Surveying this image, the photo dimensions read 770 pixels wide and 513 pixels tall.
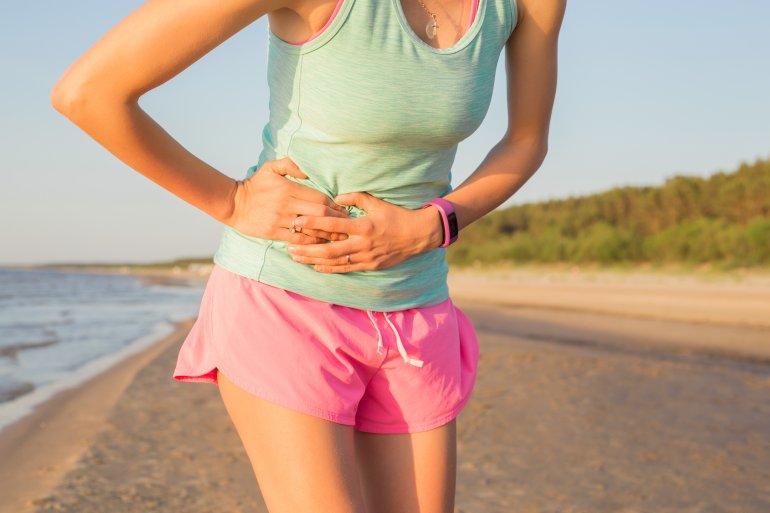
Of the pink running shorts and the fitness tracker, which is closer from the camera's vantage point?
the pink running shorts

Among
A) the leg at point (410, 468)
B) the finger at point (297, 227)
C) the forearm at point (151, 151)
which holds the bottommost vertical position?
the leg at point (410, 468)

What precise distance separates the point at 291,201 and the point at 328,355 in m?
0.31

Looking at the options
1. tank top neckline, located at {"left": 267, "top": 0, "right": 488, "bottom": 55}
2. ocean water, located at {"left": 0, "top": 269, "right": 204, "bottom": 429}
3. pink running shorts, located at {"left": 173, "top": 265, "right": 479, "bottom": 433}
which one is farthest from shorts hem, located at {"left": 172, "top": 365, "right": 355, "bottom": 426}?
ocean water, located at {"left": 0, "top": 269, "right": 204, "bottom": 429}

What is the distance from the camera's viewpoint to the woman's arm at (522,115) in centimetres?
167

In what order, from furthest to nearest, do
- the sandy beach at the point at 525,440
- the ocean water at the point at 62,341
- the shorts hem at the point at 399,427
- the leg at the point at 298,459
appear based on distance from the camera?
the ocean water at the point at 62,341
the sandy beach at the point at 525,440
the shorts hem at the point at 399,427
the leg at the point at 298,459

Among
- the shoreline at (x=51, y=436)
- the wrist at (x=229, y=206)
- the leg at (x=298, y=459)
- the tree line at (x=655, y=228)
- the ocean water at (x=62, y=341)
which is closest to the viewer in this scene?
the leg at (x=298, y=459)

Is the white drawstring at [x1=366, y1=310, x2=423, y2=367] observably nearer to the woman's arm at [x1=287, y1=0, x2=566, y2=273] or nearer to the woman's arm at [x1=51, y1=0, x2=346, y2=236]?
the woman's arm at [x1=287, y1=0, x2=566, y2=273]

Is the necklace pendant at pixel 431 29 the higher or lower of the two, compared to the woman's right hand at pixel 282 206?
higher

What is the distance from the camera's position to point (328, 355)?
4.88 feet

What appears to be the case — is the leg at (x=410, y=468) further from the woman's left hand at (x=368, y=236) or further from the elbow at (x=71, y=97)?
the elbow at (x=71, y=97)

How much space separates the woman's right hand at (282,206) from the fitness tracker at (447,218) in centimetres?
21

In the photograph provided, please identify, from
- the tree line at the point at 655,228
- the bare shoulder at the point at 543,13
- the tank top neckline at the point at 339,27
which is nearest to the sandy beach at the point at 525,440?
the bare shoulder at the point at 543,13

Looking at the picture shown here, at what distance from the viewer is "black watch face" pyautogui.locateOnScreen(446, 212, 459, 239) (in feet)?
5.21

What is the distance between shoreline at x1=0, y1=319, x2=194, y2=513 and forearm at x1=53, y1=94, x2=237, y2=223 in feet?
9.45
